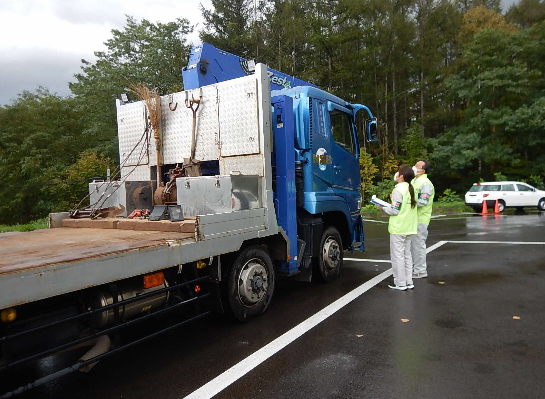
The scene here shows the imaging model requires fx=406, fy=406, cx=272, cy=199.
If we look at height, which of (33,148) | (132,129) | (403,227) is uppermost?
(33,148)

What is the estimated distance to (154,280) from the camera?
11.3 feet

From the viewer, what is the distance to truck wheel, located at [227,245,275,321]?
435 cm

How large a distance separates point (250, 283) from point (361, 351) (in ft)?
4.55

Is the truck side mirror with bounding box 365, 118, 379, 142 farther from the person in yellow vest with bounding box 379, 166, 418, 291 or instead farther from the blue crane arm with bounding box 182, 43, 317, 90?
the blue crane arm with bounding box 182, 43, 317, 90

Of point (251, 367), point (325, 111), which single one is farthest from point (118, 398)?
point (325, 111)

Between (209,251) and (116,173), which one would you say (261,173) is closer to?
(209,251)

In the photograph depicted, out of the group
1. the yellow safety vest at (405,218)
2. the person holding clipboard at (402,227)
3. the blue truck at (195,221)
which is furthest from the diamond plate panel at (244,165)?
the yellow safety vest at (405,218)

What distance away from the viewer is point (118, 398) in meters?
3.06

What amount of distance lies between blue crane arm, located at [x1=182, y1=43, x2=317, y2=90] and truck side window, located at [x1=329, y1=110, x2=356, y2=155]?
97 cm

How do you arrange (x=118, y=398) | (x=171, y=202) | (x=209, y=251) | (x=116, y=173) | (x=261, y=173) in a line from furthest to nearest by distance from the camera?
(x=116, y=173)
(x=171, y=202)
(x=261, y=173)
(x=209, y=251)
(x=118, y=398)

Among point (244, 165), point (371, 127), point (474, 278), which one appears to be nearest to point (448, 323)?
point (474, 278)

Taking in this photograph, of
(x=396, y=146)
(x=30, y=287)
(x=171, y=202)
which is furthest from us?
(x=396, y=146)

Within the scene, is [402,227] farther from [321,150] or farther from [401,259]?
[321,150]

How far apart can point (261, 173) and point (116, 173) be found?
227 centimetres
